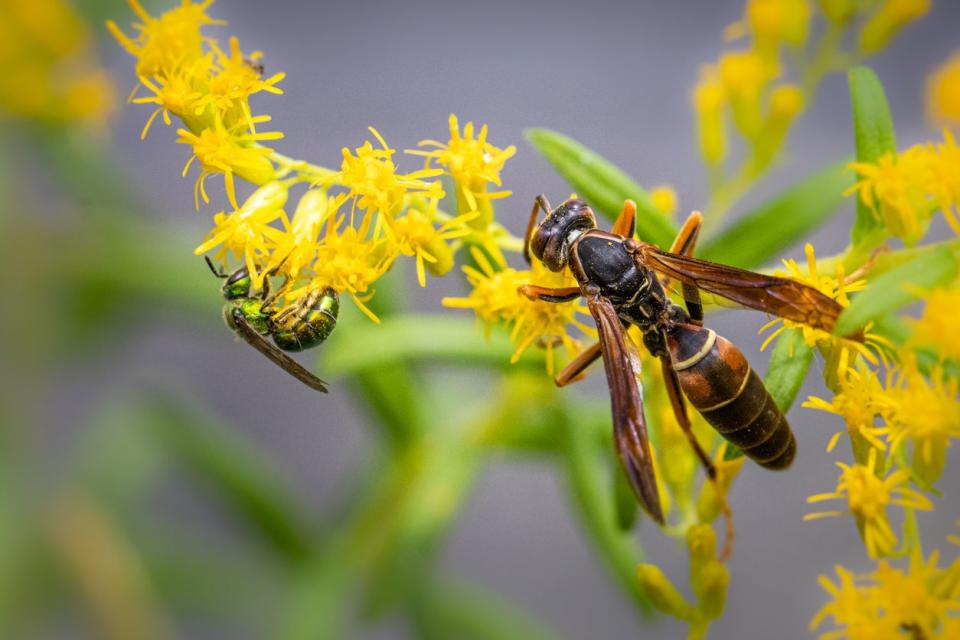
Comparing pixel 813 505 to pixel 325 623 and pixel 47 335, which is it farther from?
pixel 47 335

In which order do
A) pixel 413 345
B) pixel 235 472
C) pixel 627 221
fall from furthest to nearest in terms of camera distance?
1. pixel 235 472
2. pixel 413 345
3. pixel 627 221

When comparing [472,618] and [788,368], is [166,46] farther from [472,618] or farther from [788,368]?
[472,618]

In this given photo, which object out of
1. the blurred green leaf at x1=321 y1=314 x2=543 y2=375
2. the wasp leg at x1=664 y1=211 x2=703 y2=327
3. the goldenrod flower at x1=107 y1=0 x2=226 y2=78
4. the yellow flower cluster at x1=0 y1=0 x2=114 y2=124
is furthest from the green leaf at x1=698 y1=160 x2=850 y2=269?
the yellow flower cluster at x1=0 y1=0 x2=114 y2=124

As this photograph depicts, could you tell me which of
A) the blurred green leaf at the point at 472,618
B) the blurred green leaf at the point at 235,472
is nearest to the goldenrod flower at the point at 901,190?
the blurred green leaf at the point at 472,618

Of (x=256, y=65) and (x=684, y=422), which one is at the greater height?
(x=256, y=65)

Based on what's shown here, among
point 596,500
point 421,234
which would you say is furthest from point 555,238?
point 596,500

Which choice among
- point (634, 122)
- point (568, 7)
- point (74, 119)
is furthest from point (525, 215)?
point (74, 119)

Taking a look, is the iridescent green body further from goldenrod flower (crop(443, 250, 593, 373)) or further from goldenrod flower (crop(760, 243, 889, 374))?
goldenrod flower (crop(760, 243, 889, 374))
